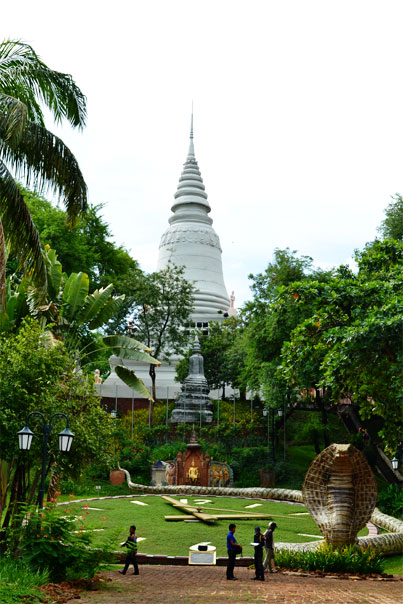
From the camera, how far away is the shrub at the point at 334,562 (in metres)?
10.9

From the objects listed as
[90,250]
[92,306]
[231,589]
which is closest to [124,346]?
[92,306]

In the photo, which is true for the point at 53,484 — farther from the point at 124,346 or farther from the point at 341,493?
the point at 341,493

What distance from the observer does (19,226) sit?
980 centimetres

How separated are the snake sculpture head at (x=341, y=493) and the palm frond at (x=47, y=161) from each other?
276 inches

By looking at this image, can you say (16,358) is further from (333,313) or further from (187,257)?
(187,257)

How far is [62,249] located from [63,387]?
65.4 feet

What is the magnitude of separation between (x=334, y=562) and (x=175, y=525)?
5.76 m

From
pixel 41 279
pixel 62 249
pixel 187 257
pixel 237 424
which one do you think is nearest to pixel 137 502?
pixel 237 424

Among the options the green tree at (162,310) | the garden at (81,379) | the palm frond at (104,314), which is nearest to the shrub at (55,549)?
the garden at (81,379)

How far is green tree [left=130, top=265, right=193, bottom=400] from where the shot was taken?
3168 cm

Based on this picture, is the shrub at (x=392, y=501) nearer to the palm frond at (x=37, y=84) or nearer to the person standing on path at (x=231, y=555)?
the person standing on path at (x=231, y=555)

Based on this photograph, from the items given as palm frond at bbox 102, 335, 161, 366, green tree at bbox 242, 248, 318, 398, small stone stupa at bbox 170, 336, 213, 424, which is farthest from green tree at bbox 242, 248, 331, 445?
palm frond at bbox 102, 335, 161, 366

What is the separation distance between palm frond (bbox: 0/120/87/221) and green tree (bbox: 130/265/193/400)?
67.1 ft

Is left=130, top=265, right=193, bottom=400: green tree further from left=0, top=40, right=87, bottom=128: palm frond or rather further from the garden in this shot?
left=0, top=40, right=87, bottom=128: palm frond
